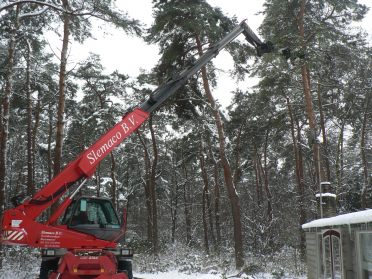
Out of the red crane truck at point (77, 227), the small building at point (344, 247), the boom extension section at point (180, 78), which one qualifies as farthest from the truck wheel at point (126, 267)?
the small building at point (344, 247)

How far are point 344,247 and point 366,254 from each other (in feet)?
2.30

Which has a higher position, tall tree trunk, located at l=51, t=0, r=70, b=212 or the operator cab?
tall tree trunk, located at l=51, t=0, r=70, b=212

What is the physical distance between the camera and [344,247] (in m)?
6.03

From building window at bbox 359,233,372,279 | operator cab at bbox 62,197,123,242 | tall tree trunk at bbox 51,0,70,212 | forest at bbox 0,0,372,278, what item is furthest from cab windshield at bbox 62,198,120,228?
building window at bbox 359,233,372,279

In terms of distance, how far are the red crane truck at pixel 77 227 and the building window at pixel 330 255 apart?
13.8 feet

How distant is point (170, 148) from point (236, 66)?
12339 mm

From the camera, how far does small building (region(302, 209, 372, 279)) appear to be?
529 cm

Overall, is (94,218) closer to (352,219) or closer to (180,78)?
(180,78)

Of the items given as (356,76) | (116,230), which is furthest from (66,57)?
(356,76)

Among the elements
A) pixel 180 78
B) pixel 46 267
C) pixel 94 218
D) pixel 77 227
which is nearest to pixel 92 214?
pixel 94 218

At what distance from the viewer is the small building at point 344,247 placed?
208 inches

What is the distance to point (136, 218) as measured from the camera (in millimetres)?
37688

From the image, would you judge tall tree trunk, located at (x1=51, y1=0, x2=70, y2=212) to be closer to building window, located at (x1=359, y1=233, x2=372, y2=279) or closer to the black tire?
the black tire

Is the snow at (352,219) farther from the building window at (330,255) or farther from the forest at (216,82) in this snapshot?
the forest at (216,82)
